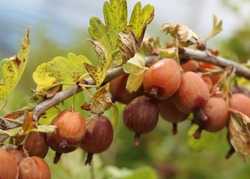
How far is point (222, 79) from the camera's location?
847mm

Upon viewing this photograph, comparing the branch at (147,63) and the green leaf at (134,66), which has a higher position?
the green leaf at (134,66)

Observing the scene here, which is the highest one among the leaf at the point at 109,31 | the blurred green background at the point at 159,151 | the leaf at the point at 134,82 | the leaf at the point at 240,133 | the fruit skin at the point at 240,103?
the leaf at the point at 109,31

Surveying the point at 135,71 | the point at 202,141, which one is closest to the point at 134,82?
the point at 135,71

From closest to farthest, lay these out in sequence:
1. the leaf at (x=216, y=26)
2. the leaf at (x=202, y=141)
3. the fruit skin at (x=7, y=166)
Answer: the fruit skin at (x=7, y=166) < the leaf at (x=216, y=26) < the leaf at (x=202, y=141)

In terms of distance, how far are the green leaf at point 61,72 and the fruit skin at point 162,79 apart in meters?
0.06

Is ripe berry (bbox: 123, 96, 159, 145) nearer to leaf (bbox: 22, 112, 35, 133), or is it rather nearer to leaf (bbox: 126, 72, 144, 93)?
leaf (bbox: 126, 72, 144, 93)

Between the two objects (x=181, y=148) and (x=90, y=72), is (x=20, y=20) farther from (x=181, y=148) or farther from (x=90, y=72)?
(x=90, y=72)

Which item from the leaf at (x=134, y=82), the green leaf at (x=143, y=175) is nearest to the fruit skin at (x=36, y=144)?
the leaf at (x=134, y=82)

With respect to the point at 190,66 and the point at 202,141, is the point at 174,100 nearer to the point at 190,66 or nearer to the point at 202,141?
the point at 190,66

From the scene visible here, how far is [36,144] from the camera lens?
683 mm

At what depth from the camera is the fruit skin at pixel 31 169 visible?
632mm

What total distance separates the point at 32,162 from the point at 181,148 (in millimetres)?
1491

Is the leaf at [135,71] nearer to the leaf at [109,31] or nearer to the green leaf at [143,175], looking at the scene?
the leaf at [109,31]

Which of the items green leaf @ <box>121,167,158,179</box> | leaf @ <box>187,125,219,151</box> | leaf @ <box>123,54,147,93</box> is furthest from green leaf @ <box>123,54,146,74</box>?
green leaf @ <box>121,167,158,179</box>
